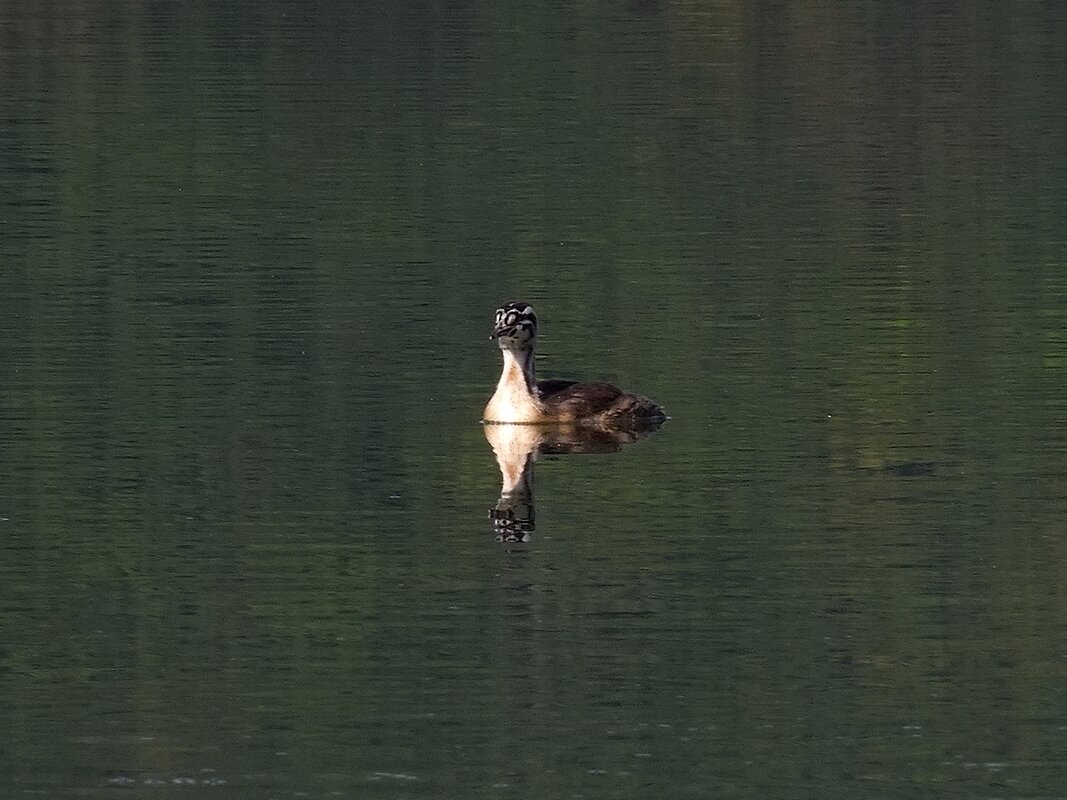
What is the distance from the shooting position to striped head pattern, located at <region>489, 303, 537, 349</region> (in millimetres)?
24203

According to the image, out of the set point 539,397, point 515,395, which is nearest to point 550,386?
point 539,397

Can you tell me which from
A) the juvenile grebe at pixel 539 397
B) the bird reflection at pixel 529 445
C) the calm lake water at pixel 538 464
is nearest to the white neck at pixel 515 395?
the juvenile grebe at pixel 539 397

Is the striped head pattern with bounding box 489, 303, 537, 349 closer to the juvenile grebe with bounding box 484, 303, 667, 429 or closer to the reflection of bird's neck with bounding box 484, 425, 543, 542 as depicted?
the juvenile grebe with bounding box 484, 303, 667, 429

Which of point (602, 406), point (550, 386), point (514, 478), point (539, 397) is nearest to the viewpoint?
point (514, 478)

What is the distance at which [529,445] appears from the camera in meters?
23.2

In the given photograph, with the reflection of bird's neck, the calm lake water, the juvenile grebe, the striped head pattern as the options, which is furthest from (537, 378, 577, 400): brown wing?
the calm lake water

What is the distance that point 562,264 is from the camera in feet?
103

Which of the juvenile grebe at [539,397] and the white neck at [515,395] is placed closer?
the juvenile grebe at [539,397]

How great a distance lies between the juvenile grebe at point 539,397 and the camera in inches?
925

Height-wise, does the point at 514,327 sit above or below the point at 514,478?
above

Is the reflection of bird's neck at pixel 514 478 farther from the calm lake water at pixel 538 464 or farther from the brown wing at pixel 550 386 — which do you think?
the brown wing at pixel 550 386

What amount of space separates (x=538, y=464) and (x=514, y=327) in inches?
84.7

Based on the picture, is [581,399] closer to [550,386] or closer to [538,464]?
[550,386]

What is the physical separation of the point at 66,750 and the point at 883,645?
14.3 feet
